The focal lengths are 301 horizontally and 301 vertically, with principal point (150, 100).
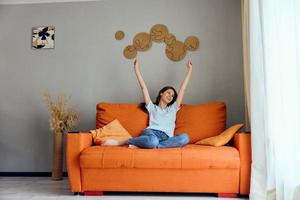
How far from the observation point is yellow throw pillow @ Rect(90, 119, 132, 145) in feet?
10.0

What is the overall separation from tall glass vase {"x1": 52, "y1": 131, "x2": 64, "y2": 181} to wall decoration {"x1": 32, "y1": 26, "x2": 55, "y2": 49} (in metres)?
1.20

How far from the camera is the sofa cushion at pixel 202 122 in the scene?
322 cm

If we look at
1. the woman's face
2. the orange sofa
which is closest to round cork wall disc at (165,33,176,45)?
the woman's face

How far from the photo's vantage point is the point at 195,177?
2.65 meters

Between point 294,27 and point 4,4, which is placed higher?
point 4,4

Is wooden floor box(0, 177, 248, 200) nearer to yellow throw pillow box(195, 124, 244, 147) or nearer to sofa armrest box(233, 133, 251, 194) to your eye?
sofa armrest box(233, 133, 251, 194)

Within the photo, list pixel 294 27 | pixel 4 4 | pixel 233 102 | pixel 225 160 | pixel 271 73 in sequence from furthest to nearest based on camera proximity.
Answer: pixel 4 4 < pixel 233 102 < pixel 225 160 < pixel 271 73 < pixel 294 27

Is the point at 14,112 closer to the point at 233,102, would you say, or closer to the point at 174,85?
the point at 174,85

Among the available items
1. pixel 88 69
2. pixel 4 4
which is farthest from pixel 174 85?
pixel 4 4

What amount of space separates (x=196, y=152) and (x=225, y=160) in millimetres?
254

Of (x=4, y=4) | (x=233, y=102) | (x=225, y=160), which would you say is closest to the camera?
(x=225, y=160)

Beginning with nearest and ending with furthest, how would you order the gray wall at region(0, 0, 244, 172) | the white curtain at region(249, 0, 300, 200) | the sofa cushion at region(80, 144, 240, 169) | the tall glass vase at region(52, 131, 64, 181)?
the white curtain at region(249, 0, 300, 200) → the sofa cushion at region(80, 144, 240, 169) → the tall glass vase at region(52, 131, 64, 181) → the gray wall at region(0, 0, 244, 172)

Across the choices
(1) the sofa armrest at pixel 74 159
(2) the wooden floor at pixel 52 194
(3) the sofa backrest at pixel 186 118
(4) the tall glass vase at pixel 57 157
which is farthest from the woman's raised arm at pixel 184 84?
(4) the tall glass vase at pixel 57 157

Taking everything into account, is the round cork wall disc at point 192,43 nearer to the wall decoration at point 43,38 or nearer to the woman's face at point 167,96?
the woman's face at point 167,96
